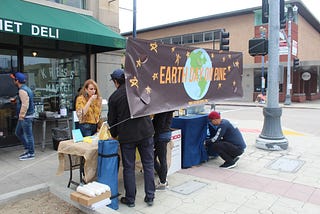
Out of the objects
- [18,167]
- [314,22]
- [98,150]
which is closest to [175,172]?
[98,150]

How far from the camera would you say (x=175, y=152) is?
540cm

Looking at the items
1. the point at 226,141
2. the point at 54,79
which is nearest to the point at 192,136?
the point at 226,141

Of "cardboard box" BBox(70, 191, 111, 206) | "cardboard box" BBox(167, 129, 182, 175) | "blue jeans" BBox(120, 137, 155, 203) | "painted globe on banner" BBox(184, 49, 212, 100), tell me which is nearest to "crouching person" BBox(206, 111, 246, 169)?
"painted globe on banner" BBox(184, 49, 212, 100)

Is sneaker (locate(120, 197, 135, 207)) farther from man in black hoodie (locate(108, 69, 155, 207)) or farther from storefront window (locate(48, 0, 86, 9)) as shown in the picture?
storefront window (locate(48, 0, 86, 9))

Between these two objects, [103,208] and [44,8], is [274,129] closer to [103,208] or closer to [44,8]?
[103,208]

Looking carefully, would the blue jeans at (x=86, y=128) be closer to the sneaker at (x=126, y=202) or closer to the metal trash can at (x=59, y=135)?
the metal trash can at (x=59, y=135)

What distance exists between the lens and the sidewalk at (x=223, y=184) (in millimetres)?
4000

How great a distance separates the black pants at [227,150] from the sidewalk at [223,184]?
10.4 inches

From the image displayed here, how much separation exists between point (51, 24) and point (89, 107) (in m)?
2.15

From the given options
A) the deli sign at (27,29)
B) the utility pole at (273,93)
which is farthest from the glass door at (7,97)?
the utility pole at (273,93)

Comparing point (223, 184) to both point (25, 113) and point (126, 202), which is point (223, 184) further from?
point (25, 113)

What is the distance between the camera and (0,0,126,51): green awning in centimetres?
584

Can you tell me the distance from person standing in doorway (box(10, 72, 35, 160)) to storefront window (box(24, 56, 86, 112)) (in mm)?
1613

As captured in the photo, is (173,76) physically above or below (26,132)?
above
